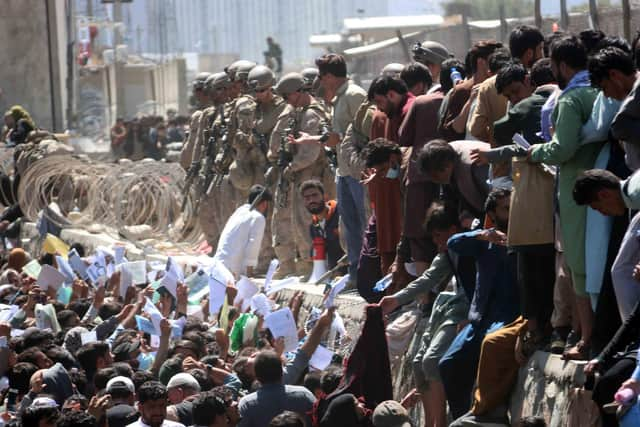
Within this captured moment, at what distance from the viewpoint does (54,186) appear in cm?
2494

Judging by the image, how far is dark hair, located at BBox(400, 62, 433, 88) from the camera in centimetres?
1217

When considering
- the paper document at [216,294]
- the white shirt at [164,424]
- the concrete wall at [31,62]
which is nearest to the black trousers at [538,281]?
the white shirt at [164,424]

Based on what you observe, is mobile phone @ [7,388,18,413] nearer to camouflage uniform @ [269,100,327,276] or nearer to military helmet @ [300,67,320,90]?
camouflage uniform @ [269,100,327,276]

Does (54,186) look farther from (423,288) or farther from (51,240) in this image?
(423,288)

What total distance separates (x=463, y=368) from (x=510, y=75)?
1.71m

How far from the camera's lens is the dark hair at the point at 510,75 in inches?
373

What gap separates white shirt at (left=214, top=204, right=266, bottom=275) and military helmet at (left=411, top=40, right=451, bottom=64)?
2.81 meters

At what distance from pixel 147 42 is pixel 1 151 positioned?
11898 millimetres

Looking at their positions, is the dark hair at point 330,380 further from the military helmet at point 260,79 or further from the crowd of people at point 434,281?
the military helmet at point 260,79

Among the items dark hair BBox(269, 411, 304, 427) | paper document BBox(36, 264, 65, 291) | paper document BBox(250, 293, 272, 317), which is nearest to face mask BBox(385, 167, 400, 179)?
paper document BBox(250, 293, 272, 317)

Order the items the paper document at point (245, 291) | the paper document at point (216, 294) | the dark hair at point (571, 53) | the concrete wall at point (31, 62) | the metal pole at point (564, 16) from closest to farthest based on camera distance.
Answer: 1. the dark hair at point (571, 53)
2. the paper document at point (245, 291)
3. the metal pole at point (564, 16)
4. the paper document at point (216, 294)
5. the concrete wall at point (31, 62)

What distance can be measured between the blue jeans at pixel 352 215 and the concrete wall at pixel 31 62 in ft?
92.4

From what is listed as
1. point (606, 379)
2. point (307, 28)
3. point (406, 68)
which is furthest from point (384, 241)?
point (307, 28)

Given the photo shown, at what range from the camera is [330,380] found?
32.7 feet
